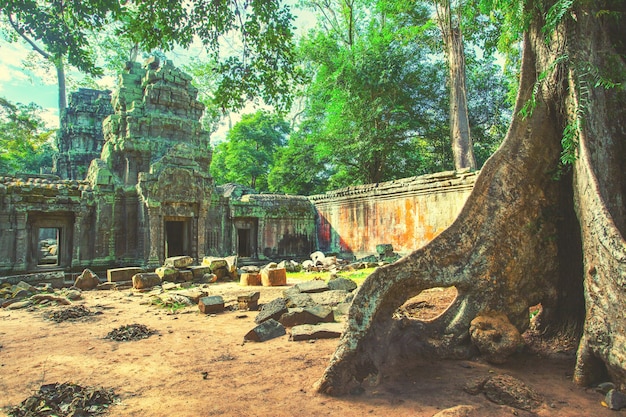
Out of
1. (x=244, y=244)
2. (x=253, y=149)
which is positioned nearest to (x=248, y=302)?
(x=244, y=244)

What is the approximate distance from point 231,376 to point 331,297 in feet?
10.8

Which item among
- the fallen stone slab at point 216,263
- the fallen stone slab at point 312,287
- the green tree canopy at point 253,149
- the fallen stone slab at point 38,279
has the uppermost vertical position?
the green tree canopy at point 253,149

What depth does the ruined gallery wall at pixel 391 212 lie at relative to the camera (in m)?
10.6

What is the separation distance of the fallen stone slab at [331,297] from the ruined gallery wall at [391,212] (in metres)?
2.88

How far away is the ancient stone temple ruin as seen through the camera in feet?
35.5

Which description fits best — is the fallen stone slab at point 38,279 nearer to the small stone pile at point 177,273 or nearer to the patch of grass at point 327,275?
the small stone pile at point 177,273

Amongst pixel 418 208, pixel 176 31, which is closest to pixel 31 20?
pixel 176 31

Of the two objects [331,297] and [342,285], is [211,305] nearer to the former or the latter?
[331,297]

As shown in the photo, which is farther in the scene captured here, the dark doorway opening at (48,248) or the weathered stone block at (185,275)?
the dark doorway opening at (48,248)

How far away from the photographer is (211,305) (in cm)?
616

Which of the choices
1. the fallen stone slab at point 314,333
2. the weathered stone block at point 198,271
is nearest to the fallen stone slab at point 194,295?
the weathered stone block at point 198,271

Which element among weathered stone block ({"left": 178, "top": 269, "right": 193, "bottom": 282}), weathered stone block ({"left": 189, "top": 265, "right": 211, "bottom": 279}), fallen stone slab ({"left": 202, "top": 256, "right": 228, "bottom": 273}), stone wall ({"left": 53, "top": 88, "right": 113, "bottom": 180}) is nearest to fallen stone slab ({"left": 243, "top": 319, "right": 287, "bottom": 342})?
weathered stone block ({"left": 178, "top": 269, "right": 193, "bottom": 282})

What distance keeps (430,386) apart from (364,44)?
16.7 m

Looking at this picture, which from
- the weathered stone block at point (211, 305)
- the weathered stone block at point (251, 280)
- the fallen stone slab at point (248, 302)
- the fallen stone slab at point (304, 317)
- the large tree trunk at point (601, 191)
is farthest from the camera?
the weathered stone block at point (251, 280)
